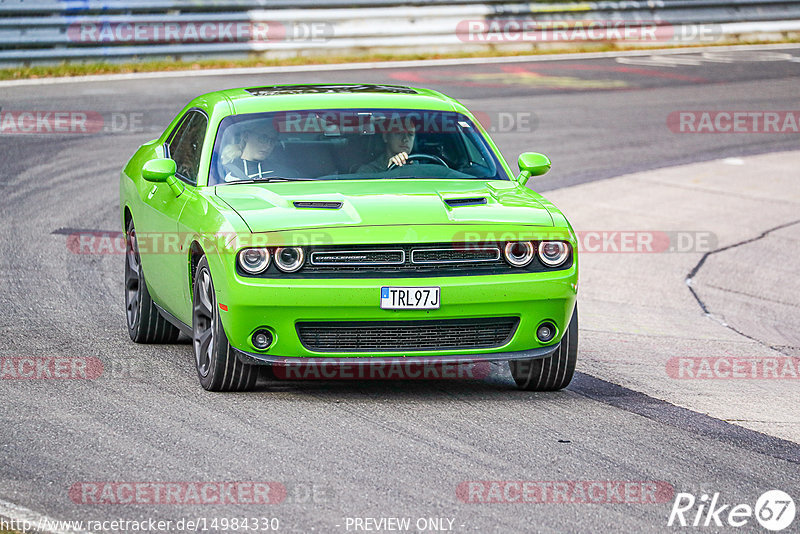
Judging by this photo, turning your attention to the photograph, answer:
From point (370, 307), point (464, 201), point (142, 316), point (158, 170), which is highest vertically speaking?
point (158, 170)

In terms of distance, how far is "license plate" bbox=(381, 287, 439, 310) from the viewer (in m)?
6.87

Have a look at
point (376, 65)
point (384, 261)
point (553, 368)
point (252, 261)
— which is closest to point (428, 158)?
point (384, 261)

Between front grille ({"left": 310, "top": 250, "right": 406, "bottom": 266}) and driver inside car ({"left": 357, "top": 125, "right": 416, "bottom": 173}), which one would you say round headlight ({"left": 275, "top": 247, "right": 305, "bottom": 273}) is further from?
driver inside car ({"left": 357, "top": 125, "right": 416, "bottom": 173})

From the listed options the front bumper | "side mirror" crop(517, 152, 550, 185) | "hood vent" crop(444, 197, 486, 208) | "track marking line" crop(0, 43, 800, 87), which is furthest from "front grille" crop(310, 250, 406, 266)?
Result: "track marking line" crop(0, 43, 800, 87)

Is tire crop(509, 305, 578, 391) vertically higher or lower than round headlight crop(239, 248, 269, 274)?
lower

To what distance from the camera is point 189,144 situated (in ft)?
28.3

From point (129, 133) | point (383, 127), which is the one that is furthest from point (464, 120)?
point (129, 133)

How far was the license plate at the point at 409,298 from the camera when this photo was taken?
687 centimetres

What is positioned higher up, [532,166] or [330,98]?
[330,98]

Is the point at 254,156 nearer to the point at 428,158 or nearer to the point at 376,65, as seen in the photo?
the point at 428,158

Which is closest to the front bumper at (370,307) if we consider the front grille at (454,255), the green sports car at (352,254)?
the green sports car at (352,254)

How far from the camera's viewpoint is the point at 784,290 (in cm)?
1230

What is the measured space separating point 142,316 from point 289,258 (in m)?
2.18

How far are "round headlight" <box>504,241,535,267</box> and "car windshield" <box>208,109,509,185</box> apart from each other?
43.4 inches
